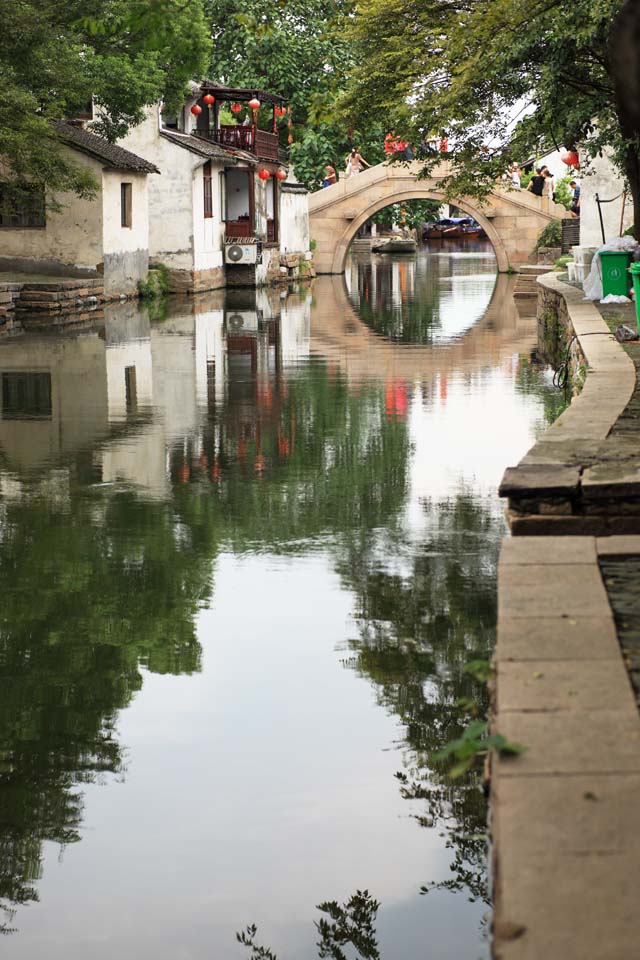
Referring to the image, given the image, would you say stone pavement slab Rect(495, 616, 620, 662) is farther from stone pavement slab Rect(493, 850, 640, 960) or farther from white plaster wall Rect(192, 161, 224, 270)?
white plaster wall Rect(192, 161, 224, 270)

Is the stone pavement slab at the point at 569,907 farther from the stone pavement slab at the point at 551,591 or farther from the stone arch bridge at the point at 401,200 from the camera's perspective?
the stone arch bridge at the point at 401,200

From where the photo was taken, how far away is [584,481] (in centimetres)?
615

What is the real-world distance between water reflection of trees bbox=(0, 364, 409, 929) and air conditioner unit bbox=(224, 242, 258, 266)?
24175 millimetres

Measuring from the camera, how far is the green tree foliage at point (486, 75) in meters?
15.6

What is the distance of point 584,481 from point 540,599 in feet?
5.38

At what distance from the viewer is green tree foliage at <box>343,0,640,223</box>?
615 inches

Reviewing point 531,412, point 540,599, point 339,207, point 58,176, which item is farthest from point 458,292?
point 540,599

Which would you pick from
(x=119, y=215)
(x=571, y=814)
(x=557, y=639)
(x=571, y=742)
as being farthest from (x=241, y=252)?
(x=571, y=814)

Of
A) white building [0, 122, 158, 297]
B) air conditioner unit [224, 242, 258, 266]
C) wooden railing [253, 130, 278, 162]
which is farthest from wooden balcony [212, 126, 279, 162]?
white building [0, 122, 158, 297]

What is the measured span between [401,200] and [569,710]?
41810 mm

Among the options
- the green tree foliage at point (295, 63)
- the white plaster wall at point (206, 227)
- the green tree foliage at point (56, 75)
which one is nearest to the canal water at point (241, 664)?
the green tree foliage at point (56, 75)

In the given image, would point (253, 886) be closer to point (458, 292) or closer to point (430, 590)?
point (430, 590)

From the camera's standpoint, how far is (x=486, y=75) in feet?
57.4

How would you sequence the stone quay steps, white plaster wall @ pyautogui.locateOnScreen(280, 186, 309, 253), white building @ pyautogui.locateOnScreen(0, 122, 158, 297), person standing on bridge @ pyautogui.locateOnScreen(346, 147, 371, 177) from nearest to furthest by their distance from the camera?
1. white building @ pyautogui.locateOnScreen(0, 122, 158, 297)
2. the stone quay steps
3. white plaster wall @ pyautogui.locateOnScreen(280, 186, 309, 253)
4. person standing on bridge @ pyautogui.locateOnScreen(346, 147, 371, 177)
